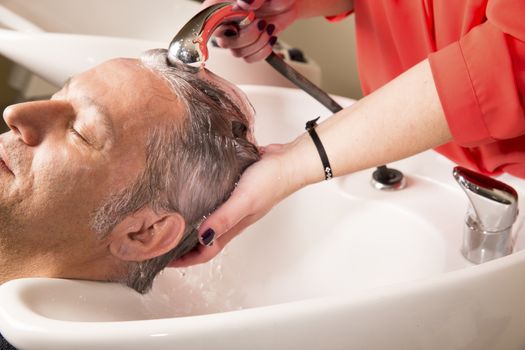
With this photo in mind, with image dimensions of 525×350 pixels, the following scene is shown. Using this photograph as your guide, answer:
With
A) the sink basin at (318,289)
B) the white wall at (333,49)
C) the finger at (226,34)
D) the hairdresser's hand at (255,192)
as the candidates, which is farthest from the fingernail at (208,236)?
the white wall at (333,49)

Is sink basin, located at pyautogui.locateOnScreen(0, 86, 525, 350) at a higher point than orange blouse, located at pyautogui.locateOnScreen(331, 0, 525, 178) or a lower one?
lower

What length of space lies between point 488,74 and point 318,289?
0.48 meters

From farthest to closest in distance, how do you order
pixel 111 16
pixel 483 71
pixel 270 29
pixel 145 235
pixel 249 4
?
1. pixel 111 16
2. pixel 270 29
3. pixel 249 4
4. pixel 145 235
5. pixel 483 71

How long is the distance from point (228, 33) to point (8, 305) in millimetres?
535

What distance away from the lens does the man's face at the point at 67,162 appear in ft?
2.58

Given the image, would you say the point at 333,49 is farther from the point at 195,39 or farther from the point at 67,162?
the point at 67,162

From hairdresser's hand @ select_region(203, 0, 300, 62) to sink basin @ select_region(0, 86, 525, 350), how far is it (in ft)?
0.49

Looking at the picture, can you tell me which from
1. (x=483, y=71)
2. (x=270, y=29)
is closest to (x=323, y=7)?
(x=270, y=29)

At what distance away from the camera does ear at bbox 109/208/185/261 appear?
834 millimetres

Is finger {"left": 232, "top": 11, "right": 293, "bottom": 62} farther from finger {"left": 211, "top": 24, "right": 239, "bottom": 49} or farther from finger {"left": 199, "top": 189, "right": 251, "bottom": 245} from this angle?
finger {"left": 199, "top": 189, "right": 251, "bottom": 245}

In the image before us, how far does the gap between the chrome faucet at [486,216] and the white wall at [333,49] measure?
2.96 feet

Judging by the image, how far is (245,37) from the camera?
104 centimetres

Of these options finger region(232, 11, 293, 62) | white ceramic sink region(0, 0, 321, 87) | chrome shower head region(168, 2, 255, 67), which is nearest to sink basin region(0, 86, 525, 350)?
finger region(232, 11, 293, 62)

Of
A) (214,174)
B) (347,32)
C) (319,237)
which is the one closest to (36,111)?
(214,174)
